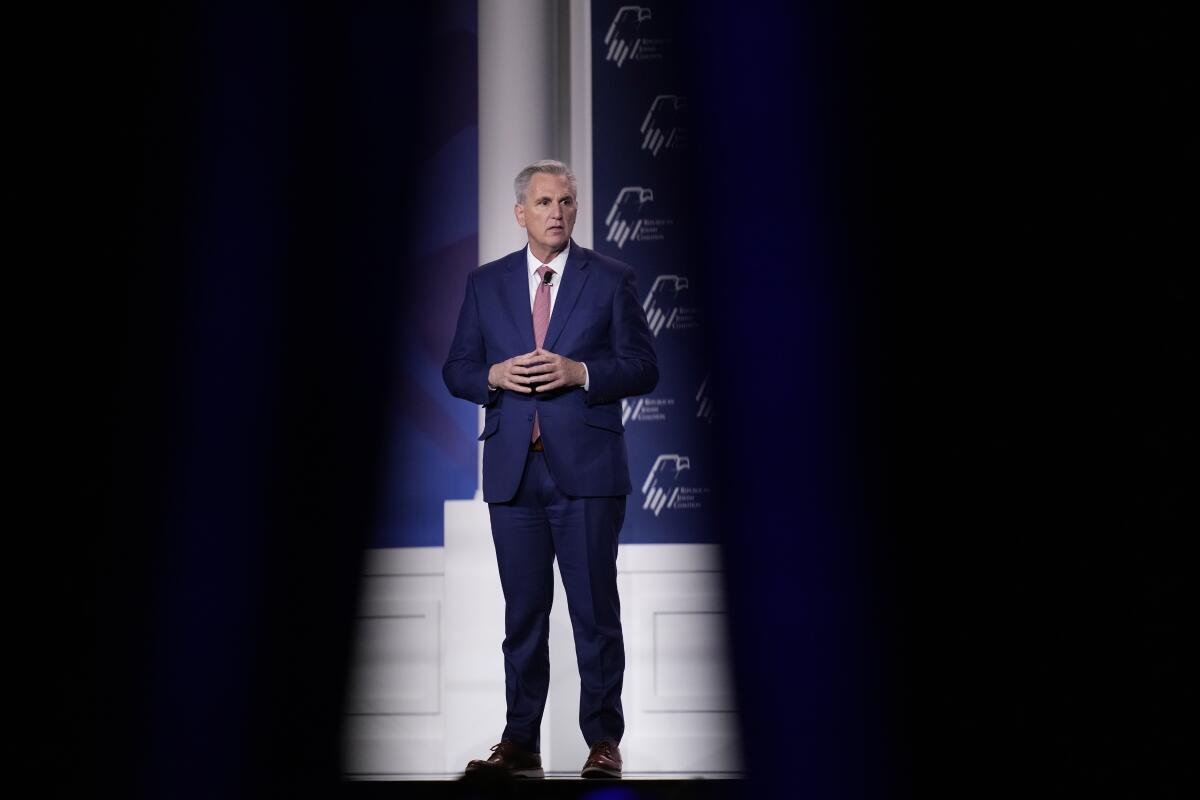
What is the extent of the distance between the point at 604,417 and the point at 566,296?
0.30m

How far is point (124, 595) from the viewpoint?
128 inches

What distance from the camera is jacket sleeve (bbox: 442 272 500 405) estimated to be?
9.24 ft

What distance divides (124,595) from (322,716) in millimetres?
624

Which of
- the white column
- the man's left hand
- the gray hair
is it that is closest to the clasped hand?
the man's left hand

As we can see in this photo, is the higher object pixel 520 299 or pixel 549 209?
pixel 549 209

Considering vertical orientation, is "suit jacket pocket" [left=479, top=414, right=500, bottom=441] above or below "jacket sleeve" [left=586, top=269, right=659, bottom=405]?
below

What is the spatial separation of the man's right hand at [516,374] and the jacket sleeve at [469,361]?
2.1 inches

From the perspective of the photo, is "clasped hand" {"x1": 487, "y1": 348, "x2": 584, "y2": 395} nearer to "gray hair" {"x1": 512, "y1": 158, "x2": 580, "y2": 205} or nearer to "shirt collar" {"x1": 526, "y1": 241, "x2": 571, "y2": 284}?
"shirt collar" {"x1": 526, "y1": 241, "x2": 571, "y2": 284}

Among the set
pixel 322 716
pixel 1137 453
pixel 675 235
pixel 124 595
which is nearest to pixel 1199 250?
pixel 1137 453

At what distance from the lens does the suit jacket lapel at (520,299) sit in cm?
286

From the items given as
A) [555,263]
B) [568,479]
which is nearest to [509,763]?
[568,479]

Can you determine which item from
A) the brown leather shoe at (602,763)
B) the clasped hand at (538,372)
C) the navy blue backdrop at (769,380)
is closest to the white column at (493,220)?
the navy blue backdrop at (769,380)

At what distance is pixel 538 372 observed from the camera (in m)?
2.71

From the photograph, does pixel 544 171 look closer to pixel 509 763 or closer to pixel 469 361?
pixel 469 361
